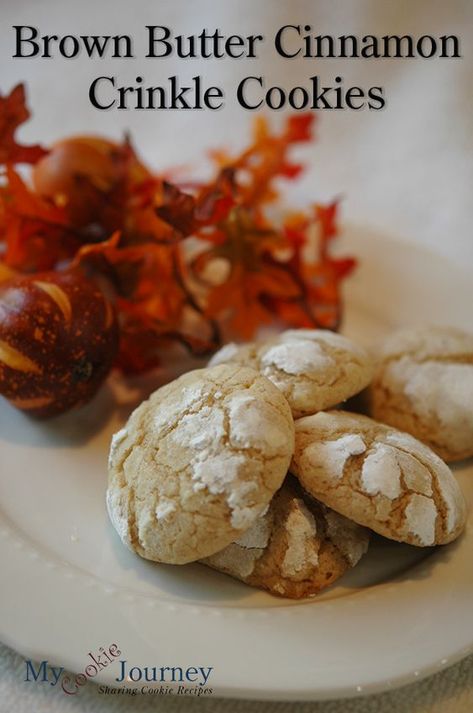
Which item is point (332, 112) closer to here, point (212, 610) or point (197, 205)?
point (197, 205)

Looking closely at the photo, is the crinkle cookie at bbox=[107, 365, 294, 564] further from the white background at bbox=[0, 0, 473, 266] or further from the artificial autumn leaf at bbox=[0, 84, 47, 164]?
the white background at bbox=[0, 0, 473, 266]

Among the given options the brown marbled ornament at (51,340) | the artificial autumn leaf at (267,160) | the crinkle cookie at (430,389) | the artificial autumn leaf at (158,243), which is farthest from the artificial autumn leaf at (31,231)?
the crinkle cookie at (430,389)

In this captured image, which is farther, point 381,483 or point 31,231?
point 31,231

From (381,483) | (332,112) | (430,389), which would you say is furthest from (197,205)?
(332,112)

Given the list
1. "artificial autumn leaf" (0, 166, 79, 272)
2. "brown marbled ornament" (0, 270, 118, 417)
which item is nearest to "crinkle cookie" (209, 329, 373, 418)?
"brown marbled ornament" (0, 270, 118, 417)

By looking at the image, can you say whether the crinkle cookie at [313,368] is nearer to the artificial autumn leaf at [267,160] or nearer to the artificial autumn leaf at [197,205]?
the artificial autumn leaf at [197,205]

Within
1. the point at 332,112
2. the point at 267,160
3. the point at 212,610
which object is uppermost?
the point at 332,112
